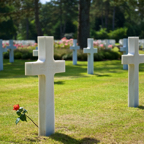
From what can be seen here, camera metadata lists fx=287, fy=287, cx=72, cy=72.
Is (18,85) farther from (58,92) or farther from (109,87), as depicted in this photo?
(109,87)

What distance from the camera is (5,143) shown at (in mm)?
4113

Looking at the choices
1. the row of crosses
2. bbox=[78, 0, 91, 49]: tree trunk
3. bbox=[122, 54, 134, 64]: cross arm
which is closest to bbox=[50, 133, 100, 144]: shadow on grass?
the row of crosses

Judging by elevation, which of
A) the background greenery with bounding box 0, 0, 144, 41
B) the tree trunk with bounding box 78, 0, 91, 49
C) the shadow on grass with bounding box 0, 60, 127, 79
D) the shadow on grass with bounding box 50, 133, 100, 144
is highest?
the background greenery with bounding box 0, 0, 144, 41

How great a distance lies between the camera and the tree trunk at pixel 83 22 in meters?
21.0

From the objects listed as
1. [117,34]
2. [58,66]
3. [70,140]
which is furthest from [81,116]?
[117,34]

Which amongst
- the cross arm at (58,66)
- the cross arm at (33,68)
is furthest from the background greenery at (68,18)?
the cross arm at (33,68)

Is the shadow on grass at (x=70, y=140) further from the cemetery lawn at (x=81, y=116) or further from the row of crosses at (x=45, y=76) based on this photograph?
the row of crosses at (x=45, y=76)

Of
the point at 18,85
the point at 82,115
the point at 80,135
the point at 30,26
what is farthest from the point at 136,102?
the point at 30,26

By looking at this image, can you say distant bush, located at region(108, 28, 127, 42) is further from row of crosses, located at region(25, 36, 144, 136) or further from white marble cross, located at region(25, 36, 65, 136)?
white marble cross, located at region(25, 36, 65, 136)

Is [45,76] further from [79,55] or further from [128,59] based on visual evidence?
[79,55]

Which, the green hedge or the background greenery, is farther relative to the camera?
the background greenery

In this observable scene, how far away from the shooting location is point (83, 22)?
21766 millimetres

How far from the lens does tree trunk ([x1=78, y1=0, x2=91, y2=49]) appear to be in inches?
826

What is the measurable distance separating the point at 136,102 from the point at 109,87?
2.62 meters
